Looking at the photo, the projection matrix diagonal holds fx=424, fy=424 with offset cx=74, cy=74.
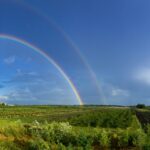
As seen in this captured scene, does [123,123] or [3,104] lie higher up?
[3,104]

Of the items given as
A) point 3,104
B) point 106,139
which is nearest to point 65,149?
point 106,139

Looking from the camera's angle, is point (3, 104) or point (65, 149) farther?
point (3, 104)

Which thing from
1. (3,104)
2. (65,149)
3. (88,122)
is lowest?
(65,149)

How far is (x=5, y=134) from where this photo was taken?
90.5ft

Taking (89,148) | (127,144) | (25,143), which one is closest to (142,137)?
(127,144)

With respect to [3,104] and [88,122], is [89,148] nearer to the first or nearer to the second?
[88,122]

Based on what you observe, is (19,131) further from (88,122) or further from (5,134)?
(88,122)

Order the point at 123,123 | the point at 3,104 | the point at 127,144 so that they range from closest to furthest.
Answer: the point at 127,144 < the point at 123,123 < the point at 3,104

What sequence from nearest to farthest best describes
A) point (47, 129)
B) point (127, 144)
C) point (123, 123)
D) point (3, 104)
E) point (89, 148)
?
1. point (89, 148)
2. point (127, 144)
3. point (47, 129)
4. point (123, 123)
5. point (3, 104)

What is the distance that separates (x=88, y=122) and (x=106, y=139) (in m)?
24.7

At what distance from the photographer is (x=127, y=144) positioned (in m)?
24.3

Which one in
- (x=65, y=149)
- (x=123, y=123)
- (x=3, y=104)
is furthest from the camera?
(x=3, y=104)

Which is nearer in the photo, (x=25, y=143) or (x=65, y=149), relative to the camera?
(x=65, y=149)

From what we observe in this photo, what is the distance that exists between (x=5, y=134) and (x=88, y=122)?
2257 cm
